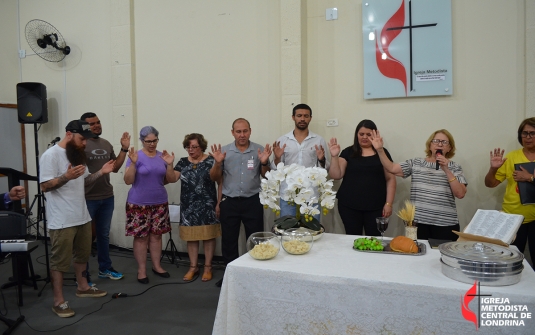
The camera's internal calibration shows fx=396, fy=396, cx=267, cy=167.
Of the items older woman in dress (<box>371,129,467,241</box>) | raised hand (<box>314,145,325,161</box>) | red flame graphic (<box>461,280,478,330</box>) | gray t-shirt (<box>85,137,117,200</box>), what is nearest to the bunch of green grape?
red flame graphic (<box>461,280,478,330</box>)

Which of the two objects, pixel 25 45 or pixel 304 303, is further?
pixel 25 45

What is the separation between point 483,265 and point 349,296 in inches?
22.0

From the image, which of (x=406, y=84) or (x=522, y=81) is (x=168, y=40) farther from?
(x=522, y=81)

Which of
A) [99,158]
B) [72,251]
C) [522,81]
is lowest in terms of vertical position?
[72,251]

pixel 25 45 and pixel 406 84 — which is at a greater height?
pixel 25 45

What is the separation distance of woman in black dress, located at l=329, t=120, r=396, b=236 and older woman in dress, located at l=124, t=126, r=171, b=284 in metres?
1.66

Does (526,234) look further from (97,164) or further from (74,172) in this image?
(97,164)

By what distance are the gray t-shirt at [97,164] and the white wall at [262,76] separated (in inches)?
39.1

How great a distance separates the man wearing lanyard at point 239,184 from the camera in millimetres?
3656

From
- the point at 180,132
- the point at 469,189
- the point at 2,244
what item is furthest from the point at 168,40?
the point at 469,189

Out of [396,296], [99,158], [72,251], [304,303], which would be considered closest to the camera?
[396,296]

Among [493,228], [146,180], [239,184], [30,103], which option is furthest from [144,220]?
[493,228]

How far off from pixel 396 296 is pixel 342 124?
2.76 metres

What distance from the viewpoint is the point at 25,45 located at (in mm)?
5809
